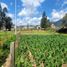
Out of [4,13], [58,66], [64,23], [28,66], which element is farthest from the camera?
[64,23]

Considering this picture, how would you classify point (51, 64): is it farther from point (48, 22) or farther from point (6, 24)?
point (48, 22)

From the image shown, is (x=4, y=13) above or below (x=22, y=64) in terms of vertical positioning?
above

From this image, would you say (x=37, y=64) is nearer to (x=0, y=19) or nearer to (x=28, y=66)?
(x=28, y=66)

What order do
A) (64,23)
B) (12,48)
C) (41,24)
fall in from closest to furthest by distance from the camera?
(12,48) < (64,23) < (41,24)

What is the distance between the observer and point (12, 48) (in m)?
4.84

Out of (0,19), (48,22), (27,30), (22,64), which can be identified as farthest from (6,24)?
(22,64)

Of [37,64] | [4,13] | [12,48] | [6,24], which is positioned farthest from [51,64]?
[4,13]

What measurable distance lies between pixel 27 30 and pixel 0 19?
12.5 m

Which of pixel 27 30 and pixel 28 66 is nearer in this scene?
pixel 28 66

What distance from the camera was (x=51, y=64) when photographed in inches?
361

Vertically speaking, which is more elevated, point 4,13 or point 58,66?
point 4,13

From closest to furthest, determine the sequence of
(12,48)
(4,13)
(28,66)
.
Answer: (12,48), (28,66), (4,13)

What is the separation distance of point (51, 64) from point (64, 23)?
3429 inches

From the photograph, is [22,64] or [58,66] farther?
[22,64]
